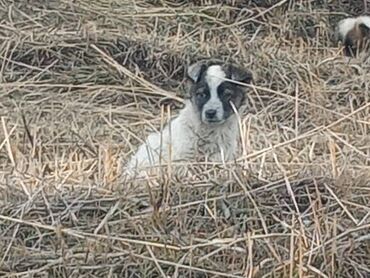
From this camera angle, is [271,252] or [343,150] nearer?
[271,252]

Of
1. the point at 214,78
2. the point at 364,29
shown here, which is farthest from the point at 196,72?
the point at 364,29

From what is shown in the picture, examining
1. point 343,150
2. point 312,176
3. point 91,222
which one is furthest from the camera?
point 343,150

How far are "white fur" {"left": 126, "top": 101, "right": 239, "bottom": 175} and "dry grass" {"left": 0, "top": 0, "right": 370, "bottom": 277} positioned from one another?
13cm

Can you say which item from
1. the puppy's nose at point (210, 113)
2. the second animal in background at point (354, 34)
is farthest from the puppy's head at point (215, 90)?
the second animal in background at point (354, 34)

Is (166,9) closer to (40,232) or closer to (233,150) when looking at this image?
(233,150)

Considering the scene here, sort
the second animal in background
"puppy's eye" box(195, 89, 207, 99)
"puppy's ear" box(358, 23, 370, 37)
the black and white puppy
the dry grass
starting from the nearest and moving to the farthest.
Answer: the dry grass → the black and white puppy → "puppy's eye" box(195, 89, 207, 99) → the second animal in background → "puppy's ear" box(358, 23, 370, 37)

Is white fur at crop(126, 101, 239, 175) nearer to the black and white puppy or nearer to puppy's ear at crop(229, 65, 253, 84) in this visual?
the black and white puppy

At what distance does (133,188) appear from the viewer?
489cm

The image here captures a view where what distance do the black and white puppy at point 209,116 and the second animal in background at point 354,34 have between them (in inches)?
72.4

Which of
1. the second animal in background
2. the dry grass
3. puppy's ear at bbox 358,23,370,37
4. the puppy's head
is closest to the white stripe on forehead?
the puppy's head

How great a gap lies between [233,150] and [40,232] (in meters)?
1.88

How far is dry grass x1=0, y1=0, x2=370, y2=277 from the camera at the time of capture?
14.3ft

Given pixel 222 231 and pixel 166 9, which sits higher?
pixel 166 9

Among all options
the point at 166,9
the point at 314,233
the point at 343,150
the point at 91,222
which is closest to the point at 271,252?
the point at 314,233
